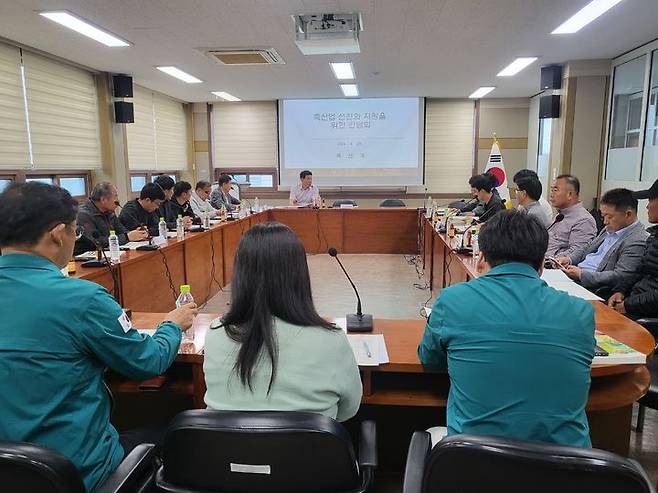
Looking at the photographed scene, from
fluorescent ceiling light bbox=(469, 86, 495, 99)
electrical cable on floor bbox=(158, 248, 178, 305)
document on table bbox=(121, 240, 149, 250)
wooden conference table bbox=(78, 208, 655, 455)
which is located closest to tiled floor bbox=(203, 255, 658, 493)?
wooden conference table bbox=(78, 208, 655, 455)

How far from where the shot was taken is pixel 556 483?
33.4 inches

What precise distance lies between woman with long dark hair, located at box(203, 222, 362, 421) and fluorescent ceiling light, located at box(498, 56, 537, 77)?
568cm

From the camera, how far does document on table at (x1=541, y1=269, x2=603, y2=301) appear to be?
233cm

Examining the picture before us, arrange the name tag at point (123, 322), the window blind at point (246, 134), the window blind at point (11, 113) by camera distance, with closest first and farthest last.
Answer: the name tag at point (123, 322), the window blind at point (11, 113), the window blind at point (246, 134)

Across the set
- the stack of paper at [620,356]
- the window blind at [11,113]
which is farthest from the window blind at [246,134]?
the stack of paper at [620,356]

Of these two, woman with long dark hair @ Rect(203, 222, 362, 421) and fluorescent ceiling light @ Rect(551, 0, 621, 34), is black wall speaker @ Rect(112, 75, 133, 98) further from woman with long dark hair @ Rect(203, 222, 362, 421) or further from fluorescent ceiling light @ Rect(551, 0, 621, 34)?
woman with long dark hair @ Rect(203, 222, 362, 421)

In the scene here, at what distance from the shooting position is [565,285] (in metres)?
2.48

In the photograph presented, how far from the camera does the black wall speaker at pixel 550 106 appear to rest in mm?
6336

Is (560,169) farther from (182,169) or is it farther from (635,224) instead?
(182,169)

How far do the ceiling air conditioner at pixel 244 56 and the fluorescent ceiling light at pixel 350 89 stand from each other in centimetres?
193

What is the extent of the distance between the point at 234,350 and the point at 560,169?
6445 millimetres

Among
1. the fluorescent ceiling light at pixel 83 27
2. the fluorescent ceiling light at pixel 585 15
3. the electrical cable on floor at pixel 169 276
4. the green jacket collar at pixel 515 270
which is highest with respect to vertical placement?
the fluorescent ceiling light at pixel 585 15

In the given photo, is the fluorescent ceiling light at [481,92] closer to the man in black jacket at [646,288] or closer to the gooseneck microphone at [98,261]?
the man in black jacket at [646,288]

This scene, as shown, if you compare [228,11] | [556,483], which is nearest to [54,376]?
[556,483]
